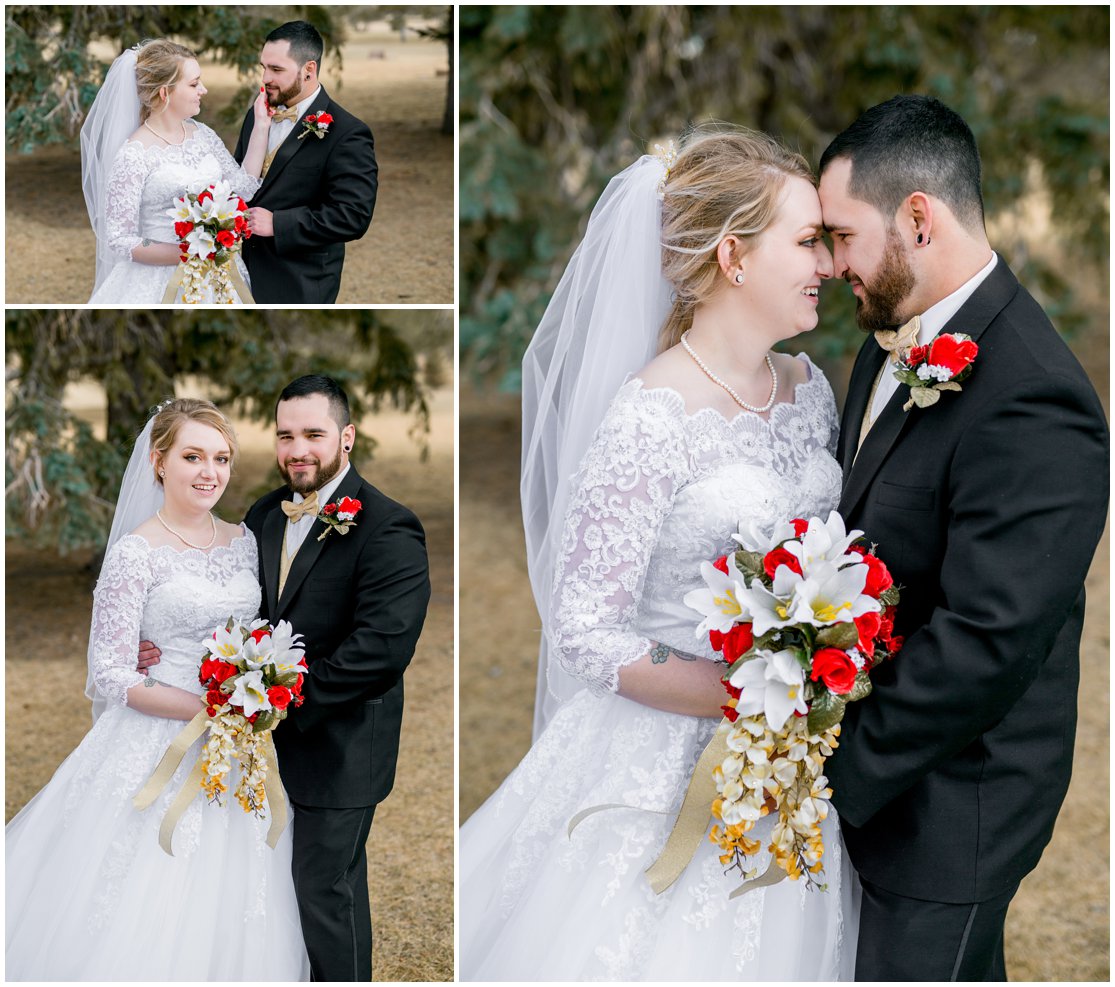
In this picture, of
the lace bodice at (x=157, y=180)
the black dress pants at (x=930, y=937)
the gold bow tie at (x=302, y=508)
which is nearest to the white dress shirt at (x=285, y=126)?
the lace bodice at (x=157, y=180)

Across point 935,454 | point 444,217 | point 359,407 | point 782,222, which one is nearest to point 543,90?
point 359,407

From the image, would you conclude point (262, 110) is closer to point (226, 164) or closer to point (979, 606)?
point (226, 164)

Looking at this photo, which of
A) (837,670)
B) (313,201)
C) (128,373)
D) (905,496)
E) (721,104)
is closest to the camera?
(837,670)

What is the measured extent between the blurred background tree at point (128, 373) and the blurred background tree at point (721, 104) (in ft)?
4.14

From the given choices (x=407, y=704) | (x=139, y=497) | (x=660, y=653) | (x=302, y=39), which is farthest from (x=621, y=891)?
(x=407, y=704)

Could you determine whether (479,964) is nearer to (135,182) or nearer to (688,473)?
(688,473)

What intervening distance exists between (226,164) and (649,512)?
1526 millimetres

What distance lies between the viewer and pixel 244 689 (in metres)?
3.06

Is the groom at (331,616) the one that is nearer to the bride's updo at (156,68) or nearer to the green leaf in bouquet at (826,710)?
the bride's updo at (156,68)

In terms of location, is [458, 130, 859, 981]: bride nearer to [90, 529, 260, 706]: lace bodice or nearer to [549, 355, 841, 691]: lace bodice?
[549, 355, 841, 691]: lace bodice

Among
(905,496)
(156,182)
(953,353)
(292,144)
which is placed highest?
(292,144)

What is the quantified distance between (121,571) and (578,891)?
5.16 feet

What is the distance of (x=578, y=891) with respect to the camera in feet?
9.39

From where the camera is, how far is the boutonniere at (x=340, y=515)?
3.31 m
